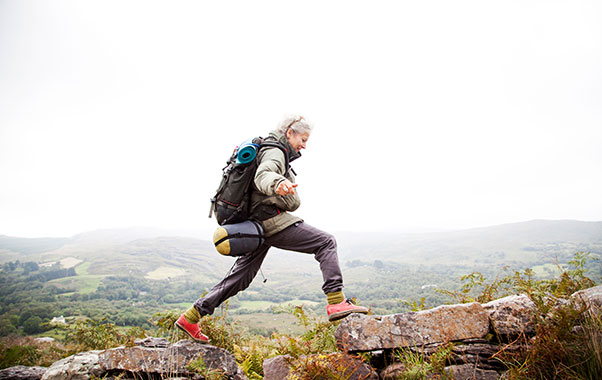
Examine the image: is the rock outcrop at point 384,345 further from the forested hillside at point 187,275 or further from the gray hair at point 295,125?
the forested hillside at point 187,275

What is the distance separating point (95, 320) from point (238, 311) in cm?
3678

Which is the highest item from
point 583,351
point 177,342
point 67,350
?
point 583,351

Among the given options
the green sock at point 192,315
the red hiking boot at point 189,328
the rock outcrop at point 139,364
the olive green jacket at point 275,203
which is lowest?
the rock outcrop at point 139,364

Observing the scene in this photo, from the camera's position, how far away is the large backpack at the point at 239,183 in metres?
3.59

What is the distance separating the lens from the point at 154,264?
166 meters

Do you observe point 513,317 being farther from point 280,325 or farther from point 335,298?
point 280,325

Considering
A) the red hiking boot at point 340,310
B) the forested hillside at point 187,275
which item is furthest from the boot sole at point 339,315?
the forested hillside at point 187,275

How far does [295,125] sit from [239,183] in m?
1.16

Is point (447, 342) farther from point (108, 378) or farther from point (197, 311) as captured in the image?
point (108, 378)

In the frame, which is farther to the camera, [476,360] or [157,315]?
[157,315]

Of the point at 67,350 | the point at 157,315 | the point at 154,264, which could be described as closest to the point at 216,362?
the point at 157,315

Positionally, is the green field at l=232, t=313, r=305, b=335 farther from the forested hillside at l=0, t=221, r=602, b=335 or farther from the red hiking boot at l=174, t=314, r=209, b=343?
the forested hillside at l=0, t=221, r=602, b=335

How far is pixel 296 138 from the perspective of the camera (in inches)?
158

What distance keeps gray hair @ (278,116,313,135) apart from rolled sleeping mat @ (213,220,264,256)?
4.70ft
